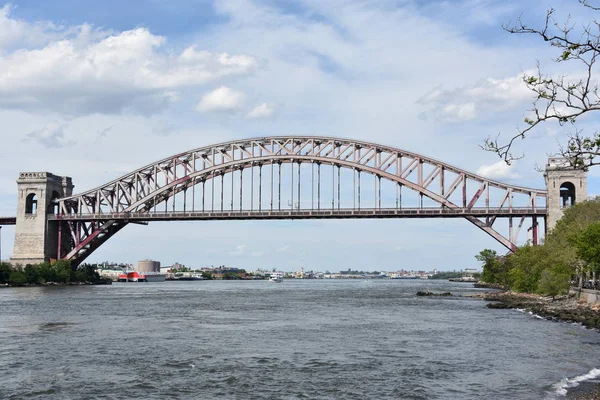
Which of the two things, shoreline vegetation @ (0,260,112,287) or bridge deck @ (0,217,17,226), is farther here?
bridge deck @ (0,217,17,226)

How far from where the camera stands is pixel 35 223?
110 metres

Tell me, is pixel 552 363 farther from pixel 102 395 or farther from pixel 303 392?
pixel 102 395

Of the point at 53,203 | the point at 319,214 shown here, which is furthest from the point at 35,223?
the point at 319,214

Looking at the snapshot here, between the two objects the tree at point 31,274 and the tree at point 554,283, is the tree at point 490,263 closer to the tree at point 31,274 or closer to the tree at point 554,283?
the tree at point 554,283

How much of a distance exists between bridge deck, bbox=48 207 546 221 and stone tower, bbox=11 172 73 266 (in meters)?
5.15

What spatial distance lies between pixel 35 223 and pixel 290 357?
90763mm

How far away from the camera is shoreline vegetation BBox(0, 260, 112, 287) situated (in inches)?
3888

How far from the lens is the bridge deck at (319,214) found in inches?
3716

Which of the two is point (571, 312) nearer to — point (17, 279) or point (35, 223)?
point (17, 279)

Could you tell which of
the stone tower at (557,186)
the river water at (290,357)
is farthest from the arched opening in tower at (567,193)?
the river water at (290,357)

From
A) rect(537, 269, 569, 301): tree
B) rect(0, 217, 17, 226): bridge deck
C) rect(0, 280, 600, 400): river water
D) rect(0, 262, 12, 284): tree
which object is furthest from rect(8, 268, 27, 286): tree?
rect(537, 269, 569, 301): tree

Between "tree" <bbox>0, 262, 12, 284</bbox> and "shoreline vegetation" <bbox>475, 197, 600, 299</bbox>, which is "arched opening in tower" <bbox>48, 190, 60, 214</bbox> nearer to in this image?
"tree" <bbox>0, 262, 12, 284</bbox>

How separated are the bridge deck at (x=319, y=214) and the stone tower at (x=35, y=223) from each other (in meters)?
5.15

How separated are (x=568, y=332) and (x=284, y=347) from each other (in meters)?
15.3
